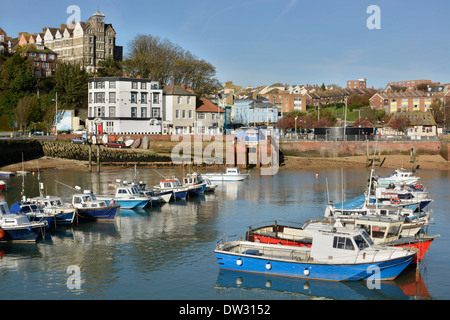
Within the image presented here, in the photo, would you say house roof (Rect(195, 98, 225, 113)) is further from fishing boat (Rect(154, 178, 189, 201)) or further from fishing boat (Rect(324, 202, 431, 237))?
fishing boat (Rect(324, 202, 431, 237))

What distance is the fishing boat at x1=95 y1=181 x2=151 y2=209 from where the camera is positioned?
145 feet

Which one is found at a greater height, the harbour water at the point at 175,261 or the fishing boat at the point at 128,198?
the fishing boat at the point at 128,198

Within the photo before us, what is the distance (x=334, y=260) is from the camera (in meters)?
25.5

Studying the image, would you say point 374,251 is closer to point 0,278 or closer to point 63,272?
point 63,272

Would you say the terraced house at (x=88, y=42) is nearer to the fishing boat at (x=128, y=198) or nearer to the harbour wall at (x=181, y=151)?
the harbour wall at (x=181, y=151)

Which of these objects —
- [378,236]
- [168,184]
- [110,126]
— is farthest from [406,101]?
[378,236]

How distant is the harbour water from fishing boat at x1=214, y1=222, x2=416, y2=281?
0.48 meters

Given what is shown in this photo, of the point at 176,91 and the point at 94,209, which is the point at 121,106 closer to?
the point at 176,91

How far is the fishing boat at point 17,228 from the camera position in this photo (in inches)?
1277

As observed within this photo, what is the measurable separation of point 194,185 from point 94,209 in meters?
16.0

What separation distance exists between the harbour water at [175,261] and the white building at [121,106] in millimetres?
36929

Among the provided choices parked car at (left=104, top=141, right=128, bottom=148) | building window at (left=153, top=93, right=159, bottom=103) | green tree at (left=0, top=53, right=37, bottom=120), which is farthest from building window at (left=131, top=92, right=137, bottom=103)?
green tree at (left=0, top=53, right=37, bottom=120)

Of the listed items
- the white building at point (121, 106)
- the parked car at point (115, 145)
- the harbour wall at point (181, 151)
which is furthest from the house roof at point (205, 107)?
the parked car at point (115, 145)
